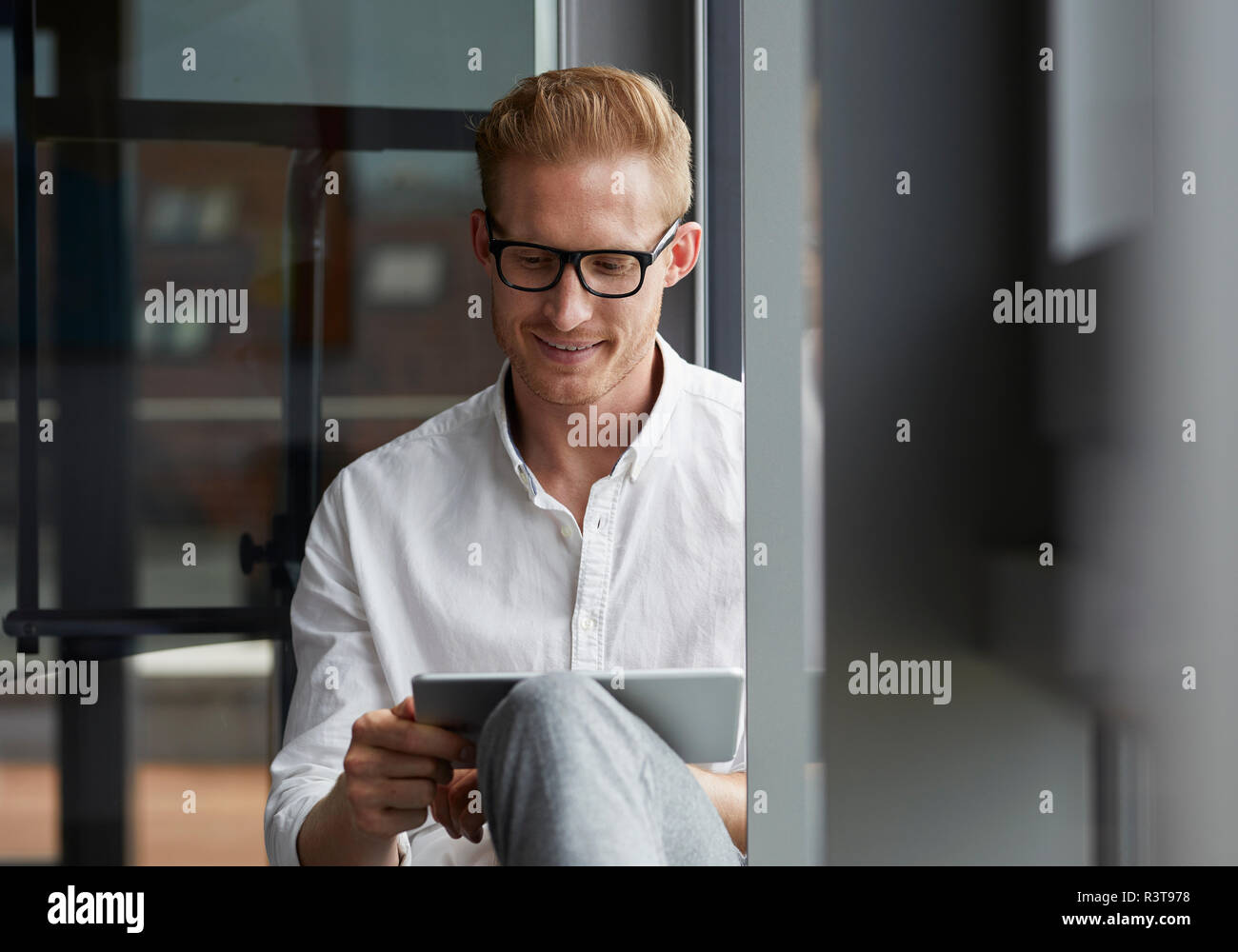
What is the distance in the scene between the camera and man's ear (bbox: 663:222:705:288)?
0.65 m

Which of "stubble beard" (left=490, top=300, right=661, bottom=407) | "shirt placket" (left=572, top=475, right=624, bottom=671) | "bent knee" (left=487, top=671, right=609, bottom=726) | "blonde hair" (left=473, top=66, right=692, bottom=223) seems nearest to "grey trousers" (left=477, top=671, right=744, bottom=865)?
"bent knee" (left=487, top=671, right=609, bottom=726)

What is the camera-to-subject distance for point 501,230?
2.19 ft

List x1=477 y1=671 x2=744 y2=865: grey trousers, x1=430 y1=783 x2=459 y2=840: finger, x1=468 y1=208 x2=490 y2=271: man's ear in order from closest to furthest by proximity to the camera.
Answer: x1=477 y1=671 x2=744 y2=865: grey trousers < x1=430 y1=783 x2=459 y2=840: finger < x1=468 y1=208 x2=490 y2=271: man's ear

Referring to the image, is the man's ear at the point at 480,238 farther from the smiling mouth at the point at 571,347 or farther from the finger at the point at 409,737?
the finger at the point at 409,737

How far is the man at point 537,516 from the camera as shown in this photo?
60 cm

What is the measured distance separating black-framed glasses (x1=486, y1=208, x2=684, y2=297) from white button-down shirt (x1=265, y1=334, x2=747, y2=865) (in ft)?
0.19

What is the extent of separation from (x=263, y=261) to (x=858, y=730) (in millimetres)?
575

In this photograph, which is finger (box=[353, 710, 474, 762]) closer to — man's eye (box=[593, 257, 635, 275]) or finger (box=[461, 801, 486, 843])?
finger (box=[461, 801, 486, 843])

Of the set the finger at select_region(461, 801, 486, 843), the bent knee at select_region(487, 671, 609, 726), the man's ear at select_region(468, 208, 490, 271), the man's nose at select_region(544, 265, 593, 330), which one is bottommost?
→ the finger at select_region(461, 801, 486, 843)

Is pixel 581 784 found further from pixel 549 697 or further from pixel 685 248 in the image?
pixel 685 248

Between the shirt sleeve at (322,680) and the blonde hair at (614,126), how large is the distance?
31 centimetres

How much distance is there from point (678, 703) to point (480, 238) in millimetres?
375

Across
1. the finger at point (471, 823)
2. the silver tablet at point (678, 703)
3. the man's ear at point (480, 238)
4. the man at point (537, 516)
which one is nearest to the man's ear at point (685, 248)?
the man at point (537, 516)
